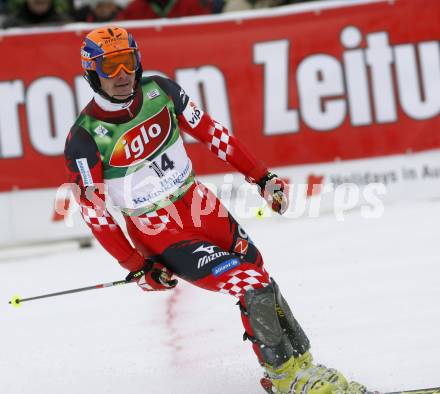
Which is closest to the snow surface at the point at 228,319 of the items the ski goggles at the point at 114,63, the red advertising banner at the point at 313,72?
the red advertising banner at the point at 313,72

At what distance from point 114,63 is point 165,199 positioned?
778mm

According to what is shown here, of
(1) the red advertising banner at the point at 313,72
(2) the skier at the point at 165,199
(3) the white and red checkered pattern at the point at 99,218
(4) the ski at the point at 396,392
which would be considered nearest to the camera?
(4) the ski at the point at 396,392

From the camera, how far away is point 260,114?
28.7 feet

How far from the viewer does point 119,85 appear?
4.59 m

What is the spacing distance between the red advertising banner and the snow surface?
90 cm

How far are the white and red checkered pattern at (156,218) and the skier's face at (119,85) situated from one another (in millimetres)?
643

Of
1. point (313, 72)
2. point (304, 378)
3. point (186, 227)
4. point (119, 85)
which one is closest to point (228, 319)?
point (186, 227)

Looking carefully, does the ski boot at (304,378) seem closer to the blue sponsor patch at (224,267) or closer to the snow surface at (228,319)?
the snow surface at (228,319)

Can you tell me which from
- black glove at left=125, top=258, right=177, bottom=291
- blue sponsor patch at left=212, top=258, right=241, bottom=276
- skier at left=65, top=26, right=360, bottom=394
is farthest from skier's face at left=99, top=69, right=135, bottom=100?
blue sponsor patch at left=212, top=258, right=241, bottom=276

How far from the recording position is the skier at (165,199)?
451cm

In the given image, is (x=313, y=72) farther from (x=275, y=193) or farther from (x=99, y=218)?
(x=99, y=218)

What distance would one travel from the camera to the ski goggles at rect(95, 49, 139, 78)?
4559mm

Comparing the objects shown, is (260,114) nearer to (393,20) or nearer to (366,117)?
(366,117)

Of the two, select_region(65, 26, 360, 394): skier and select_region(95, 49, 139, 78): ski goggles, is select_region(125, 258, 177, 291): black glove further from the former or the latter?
select_region(95, 49, 139, 78): ski goggles
